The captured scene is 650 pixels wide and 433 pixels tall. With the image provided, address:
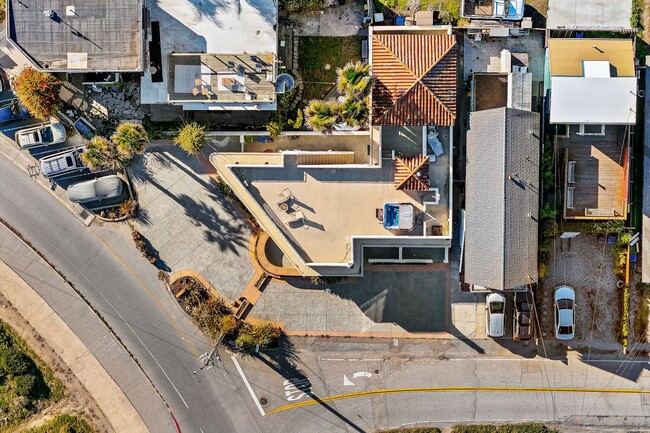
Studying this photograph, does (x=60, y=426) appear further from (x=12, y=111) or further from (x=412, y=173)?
(x=412, y=173)

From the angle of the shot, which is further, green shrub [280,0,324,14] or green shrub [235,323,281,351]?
green shrub [235,323,281,351]

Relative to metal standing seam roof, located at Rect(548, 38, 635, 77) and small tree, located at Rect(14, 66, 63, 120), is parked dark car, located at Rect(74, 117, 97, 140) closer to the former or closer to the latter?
small tree, located at Rect(14, 66, 63, 120)

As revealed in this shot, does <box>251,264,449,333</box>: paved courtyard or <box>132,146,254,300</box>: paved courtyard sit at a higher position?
<box>132,146,254,300</box>: paved courtyard

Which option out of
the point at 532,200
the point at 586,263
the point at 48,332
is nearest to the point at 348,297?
the point at 532,200

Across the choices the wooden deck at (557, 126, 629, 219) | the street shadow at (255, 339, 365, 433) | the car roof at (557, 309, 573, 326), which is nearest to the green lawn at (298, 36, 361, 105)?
the wooden deck at (557, 126, 629, 219)

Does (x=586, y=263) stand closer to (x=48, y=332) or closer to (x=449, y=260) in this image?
(x=449, y=260)

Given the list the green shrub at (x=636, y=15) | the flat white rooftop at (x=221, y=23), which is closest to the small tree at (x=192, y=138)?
the flat white rooftop at (x=221, y=23)
